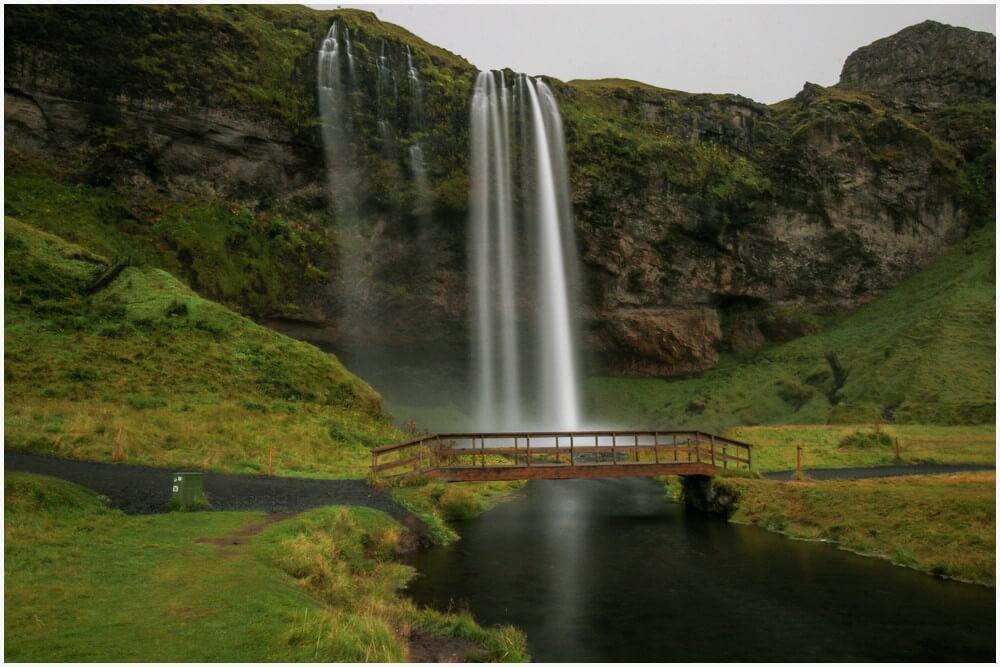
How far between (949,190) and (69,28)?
95.0 m

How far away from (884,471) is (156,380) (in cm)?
3542

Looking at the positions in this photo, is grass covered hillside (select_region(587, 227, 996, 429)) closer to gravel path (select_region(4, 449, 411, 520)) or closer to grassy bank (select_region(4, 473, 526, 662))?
gravel path (select_region(4, 449, 411, 520))

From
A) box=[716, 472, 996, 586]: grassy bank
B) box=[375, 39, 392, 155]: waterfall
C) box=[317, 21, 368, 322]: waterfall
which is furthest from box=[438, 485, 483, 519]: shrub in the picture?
box=[375, 39, 392, 155]: waterfall

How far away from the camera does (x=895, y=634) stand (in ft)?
44.3

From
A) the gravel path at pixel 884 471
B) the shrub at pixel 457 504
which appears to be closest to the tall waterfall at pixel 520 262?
the gravel path at pixel 884 471

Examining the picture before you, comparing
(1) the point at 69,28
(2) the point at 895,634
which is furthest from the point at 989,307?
(1) the point at 69,28

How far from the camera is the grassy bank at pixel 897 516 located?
17.8 m

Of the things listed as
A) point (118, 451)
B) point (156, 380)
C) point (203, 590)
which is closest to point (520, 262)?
point (156, 380)

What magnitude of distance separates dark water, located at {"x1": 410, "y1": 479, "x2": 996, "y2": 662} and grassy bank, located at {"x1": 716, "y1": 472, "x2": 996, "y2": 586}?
0.69 metres

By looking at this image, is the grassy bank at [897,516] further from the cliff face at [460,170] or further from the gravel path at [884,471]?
the cliff face at [460,170]

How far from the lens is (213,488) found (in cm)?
2195

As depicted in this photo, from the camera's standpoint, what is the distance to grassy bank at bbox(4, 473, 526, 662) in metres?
8.99

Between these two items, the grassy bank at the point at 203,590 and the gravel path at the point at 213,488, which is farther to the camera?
the gravel path at the point at 213,488

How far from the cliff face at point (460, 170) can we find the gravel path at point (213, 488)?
32.2 m
